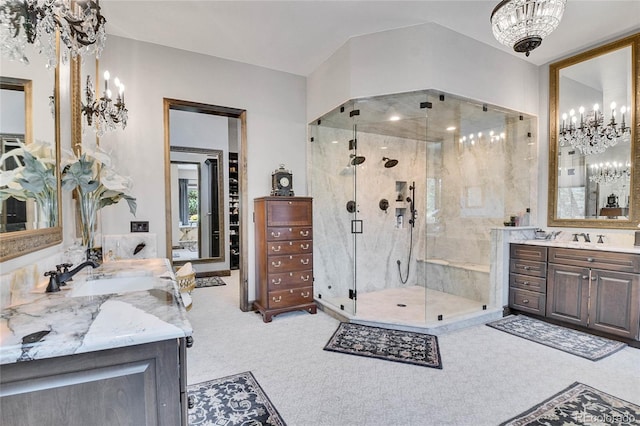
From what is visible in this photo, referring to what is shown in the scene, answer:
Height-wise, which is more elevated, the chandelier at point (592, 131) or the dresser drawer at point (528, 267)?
the chandelier at point (592, 131)

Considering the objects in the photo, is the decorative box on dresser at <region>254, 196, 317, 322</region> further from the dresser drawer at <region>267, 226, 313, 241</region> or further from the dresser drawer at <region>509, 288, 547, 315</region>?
the dresser drawer at <region>509, 288, 547, 315</region>

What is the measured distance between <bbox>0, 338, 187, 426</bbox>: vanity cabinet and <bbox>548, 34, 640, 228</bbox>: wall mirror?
14.4 feet

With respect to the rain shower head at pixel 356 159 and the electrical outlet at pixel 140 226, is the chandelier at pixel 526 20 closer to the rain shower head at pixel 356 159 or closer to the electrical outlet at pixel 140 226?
the rain shower head at pixel 356 159

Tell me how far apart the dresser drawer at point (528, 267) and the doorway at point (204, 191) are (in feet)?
13.9

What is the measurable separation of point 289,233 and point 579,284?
124 inches

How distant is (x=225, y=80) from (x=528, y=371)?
13.9 ft

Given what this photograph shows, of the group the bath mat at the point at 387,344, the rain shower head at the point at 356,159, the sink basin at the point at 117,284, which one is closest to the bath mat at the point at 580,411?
the bath mat at the point at 387,344

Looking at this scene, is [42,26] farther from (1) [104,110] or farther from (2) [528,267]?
(2) [528,267]

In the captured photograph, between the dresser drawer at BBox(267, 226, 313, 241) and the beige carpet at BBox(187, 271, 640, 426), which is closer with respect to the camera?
the beige carpet at BBox(187, 271, 640, 426)

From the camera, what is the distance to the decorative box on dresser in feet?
11.8

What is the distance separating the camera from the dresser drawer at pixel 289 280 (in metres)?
3.60

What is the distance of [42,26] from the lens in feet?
3.84

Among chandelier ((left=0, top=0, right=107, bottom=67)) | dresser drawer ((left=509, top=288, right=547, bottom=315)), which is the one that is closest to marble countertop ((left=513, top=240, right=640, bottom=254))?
dresser drawer ((left=509, top=288, right=547, bottom=315))

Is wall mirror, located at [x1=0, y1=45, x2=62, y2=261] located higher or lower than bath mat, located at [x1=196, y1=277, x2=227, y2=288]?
higher
